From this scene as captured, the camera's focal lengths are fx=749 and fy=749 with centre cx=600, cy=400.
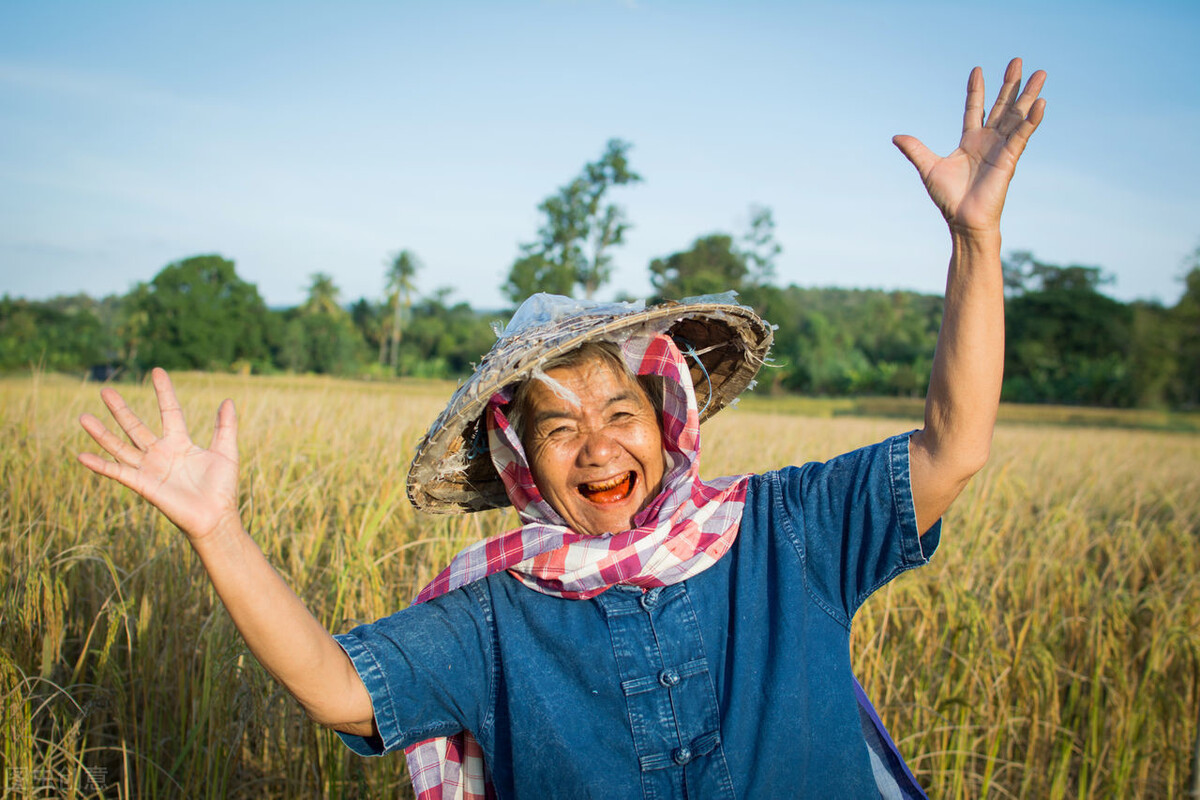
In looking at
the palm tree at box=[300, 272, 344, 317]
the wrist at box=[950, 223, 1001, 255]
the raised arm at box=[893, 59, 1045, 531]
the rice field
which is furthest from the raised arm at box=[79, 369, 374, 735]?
the palm tree at box=[300, 272, 344, 317]

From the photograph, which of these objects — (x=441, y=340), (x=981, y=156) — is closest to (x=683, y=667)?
(x=981, y=156)

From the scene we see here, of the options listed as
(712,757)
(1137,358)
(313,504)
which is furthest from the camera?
(1137,358)

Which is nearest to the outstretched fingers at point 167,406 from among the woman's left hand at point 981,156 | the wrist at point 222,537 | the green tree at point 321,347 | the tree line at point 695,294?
the wrist at point 222,537

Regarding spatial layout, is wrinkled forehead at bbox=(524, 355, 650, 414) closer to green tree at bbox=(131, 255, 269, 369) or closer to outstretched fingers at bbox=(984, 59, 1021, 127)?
outstretched fingers at bbox=(984, 59, 1021, 127)

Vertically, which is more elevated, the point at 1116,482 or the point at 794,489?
the point at 794,489

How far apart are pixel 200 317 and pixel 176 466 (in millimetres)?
46243

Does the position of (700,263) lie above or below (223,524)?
above

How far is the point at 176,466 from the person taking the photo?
41.4 inches

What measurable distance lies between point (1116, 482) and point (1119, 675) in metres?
4.07

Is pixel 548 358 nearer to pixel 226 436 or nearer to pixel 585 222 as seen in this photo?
pixel 226 436

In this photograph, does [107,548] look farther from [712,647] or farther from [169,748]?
[712,647]

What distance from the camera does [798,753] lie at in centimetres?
121

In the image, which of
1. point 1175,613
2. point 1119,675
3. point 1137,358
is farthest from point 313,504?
point 1137,358

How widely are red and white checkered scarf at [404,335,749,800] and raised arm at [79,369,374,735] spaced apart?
28cm
